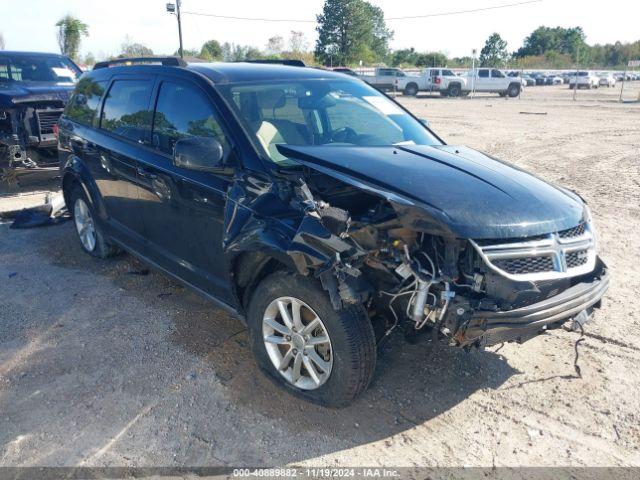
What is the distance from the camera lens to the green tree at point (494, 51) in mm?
74250

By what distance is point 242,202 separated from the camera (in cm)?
324

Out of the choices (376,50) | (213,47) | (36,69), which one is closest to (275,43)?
(213,47)

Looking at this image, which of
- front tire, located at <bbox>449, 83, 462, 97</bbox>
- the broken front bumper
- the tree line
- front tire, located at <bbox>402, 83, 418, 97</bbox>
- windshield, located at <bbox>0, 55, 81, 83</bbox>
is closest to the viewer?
the broken front bumper

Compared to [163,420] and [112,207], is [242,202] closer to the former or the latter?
[163,420]

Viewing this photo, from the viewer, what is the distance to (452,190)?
9.55 ft

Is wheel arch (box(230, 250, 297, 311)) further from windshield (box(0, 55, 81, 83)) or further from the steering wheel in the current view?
windshield (box(0, 55, 81, 83))

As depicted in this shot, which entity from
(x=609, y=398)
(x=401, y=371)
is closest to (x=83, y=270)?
(x=401, y=371)

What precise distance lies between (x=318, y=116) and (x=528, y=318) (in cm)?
208

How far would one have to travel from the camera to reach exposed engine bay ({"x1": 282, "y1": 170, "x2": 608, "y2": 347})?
2.62 metres

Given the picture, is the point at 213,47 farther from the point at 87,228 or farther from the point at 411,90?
the point at 87,228

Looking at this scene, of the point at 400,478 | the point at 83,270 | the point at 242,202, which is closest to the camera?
the point at 400,478

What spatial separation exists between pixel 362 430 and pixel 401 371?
649mm

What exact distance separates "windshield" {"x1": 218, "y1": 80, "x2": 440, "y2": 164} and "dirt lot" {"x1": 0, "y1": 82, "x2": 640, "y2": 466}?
148 centimetres

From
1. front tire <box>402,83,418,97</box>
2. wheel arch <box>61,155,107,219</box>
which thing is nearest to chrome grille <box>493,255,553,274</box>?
wheel arch <box>61,155,107,219</box>
